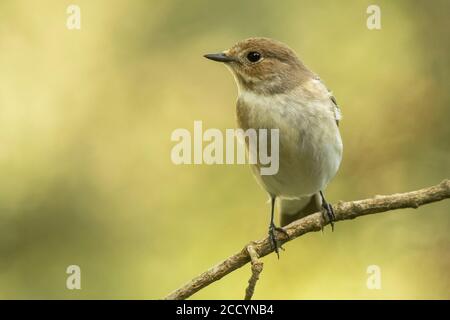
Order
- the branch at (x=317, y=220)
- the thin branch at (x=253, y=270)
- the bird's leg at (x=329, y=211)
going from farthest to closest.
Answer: the bird's leg at (x=329, y=211)
the branch at (x=317, y=220)
the thin branch at (x=253, y=270)

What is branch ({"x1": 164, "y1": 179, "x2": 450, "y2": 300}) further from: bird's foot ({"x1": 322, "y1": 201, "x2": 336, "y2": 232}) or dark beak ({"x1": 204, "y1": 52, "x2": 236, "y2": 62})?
dark beak ({"x1": 204, "y1": 52, "x2": 236, "y2": 62})

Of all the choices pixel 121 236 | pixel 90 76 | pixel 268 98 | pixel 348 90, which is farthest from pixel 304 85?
pixel 90 76

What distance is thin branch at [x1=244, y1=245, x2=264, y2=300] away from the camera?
4004 mm

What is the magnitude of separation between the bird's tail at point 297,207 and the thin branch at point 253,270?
2052 mm

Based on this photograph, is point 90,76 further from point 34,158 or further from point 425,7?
point 425,7

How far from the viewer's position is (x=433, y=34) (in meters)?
7.62

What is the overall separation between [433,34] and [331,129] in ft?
8.45

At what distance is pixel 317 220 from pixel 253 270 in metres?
0.90

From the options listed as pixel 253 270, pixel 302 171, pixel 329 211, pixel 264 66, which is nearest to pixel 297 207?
pixel 302 171

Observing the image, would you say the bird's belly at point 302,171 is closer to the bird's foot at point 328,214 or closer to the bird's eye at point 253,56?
the bird's foot at point 328,214

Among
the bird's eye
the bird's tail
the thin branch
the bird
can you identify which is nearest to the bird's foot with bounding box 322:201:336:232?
the bird

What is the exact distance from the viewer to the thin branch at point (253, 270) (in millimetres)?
4004

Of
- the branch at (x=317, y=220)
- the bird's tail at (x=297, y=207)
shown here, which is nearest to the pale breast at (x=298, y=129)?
the bird's tail at (x=297, y=207)

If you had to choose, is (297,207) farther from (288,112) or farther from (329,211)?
(288,112)
